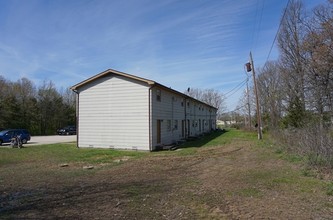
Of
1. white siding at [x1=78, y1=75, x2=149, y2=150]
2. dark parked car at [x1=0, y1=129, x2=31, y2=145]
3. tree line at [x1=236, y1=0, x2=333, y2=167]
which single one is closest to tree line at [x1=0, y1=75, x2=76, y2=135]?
dark parked car at [x1=0, y1=129, x2=31, y2=145]

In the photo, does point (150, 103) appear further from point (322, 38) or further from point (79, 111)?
point (322, 38)

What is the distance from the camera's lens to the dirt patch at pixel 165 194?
5.90m

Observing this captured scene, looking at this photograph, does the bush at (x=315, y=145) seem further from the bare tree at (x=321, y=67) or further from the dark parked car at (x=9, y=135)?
the dark parked car at (x=9, y=135)

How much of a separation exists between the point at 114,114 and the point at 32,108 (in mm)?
34835

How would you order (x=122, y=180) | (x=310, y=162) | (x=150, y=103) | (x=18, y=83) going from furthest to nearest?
1. (x=18, y=83)
2. (x=150, y=103)
3. (x=310, y=162)
4. (x=122, y=180)

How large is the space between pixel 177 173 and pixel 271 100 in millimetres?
31255

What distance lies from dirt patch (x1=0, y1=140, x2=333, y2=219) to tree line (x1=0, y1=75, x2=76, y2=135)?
38946 mm

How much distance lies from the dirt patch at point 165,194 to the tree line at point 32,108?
38.9m

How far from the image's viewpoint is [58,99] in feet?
180

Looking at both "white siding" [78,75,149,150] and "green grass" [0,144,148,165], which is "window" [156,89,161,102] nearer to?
"white siding" [78,75,149,150]

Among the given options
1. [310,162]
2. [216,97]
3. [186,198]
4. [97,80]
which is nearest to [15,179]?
[186,198]

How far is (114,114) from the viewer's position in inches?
827

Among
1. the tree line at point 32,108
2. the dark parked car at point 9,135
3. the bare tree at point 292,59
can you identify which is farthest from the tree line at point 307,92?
the tree line at point 32,108

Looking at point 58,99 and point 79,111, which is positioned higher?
point 58,99
